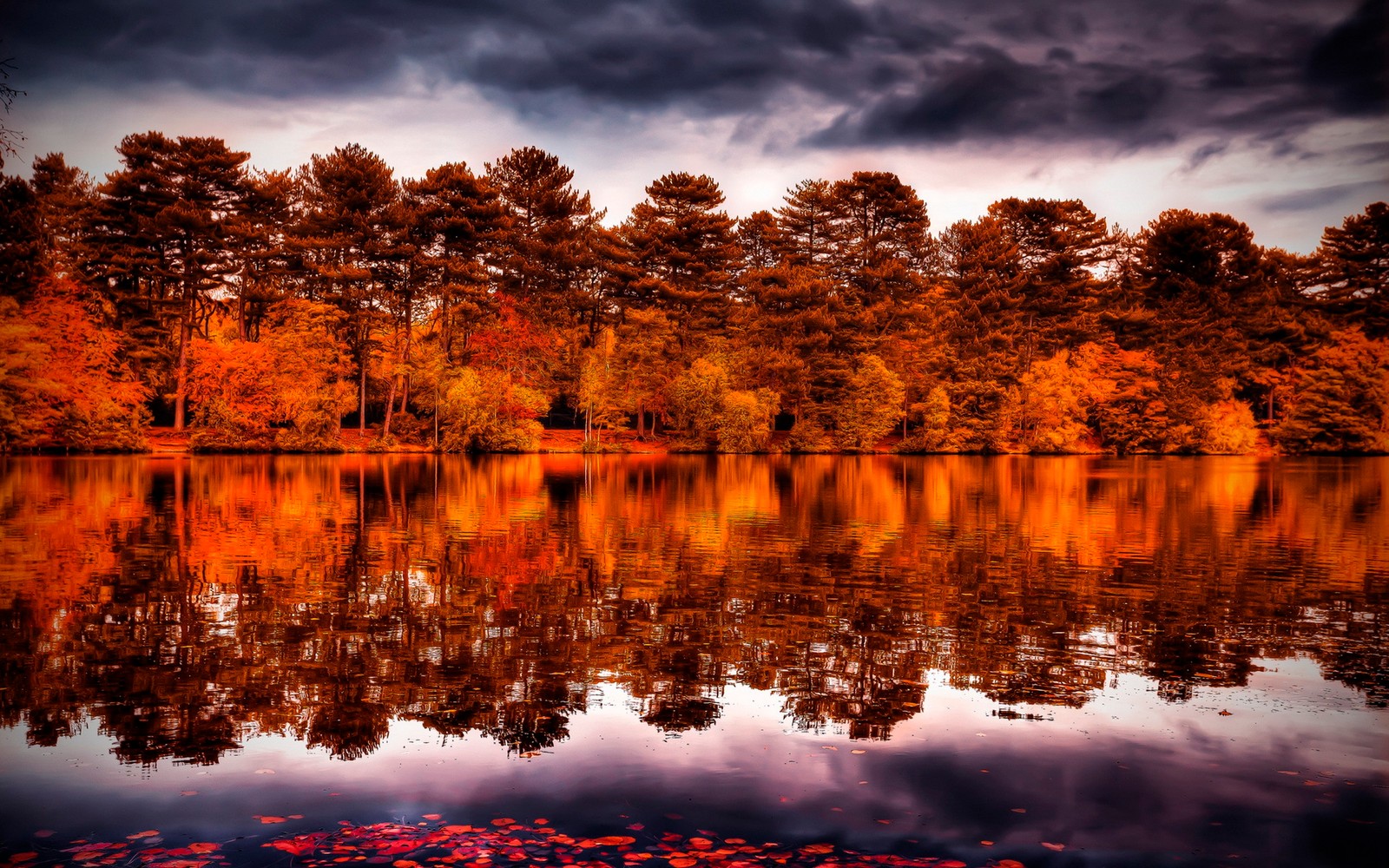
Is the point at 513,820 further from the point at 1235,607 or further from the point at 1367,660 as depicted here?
the point at 1235,607

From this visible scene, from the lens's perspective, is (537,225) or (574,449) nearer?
(574,449)

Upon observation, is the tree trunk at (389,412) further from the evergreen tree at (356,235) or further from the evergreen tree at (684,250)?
the evergreen tree at (684,250)

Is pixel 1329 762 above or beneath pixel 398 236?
beneath

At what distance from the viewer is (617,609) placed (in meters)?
13.1

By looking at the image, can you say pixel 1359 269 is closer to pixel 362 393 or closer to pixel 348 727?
pixel 362 393

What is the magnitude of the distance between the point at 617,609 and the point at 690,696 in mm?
4034

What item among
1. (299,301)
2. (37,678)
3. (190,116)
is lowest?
(37,678)

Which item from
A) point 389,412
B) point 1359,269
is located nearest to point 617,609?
point 389,412

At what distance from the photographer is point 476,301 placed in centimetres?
6700

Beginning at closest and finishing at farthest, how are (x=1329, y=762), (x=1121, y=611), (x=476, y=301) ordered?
(x=1329, y=762) → (x=1121, y=611) → (x=476, y=301)

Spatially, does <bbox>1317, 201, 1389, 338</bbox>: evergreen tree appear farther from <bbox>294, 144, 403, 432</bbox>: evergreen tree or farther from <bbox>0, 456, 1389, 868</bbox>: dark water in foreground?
<bbox>294, 144, 403, 432</bbox>: evergreen tree

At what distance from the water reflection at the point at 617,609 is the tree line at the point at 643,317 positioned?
1288 inches

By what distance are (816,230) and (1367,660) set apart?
68.5 m

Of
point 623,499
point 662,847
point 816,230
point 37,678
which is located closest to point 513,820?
point 662,847
